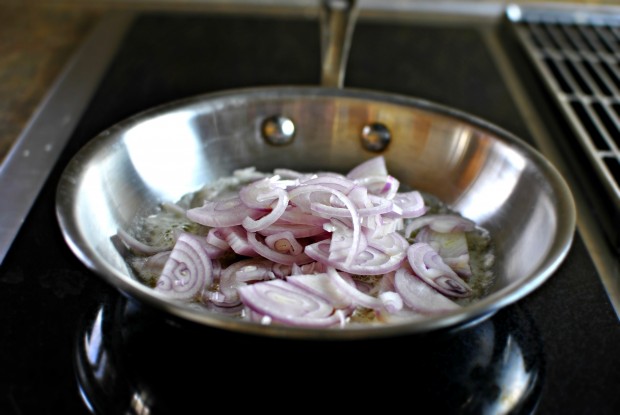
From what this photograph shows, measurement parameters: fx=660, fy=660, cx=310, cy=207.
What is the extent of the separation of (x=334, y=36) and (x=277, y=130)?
235mm

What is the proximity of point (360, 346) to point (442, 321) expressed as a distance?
68 millimetres

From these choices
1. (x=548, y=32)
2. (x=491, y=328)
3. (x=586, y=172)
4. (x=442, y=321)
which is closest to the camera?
(x=442, y=321)

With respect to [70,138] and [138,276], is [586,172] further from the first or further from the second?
[70,138]

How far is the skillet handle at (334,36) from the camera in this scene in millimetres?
1070

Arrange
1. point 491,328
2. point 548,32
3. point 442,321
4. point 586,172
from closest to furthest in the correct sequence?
point 442,321 → point 491,328 → point 586,172 → point 548,32

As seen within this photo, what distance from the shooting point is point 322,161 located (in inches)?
37.7

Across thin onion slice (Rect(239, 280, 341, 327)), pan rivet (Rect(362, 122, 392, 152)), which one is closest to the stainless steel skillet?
pan rivet (Rect(362, 122, 392, 152))

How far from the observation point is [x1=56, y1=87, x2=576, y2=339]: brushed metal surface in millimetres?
698

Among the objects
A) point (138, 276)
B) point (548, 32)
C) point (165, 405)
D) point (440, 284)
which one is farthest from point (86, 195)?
point (548, 32)

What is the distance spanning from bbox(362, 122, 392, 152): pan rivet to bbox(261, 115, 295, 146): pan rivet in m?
0.11

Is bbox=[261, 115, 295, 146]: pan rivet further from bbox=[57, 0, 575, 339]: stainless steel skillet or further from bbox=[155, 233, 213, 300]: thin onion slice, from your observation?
bbox=[155, 233, 213, 300]: thin onion slice

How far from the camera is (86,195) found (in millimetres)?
708

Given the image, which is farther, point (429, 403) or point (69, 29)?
point (69, 29)

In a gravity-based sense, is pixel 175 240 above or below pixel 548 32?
above
